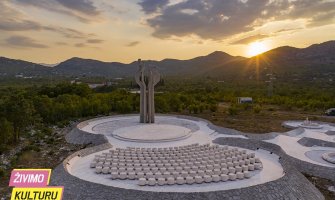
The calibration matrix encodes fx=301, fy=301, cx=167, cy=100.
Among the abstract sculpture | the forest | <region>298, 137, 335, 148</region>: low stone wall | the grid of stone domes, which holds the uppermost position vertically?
the abstract sculpture

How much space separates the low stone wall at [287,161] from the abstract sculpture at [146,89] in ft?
33.7

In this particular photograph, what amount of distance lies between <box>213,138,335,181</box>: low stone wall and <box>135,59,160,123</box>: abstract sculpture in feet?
33.7

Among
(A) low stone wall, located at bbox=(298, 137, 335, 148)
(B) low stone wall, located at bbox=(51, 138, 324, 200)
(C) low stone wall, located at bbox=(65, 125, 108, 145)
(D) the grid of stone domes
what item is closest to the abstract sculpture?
(C) low stone wall, located at bbox=(65, 125, 108, 145)

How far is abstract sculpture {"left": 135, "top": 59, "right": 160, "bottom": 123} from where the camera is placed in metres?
36.2

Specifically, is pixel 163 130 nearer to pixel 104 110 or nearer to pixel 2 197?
pixel 2 197

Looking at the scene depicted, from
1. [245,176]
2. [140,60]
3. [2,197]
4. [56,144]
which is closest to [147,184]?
[245,176]

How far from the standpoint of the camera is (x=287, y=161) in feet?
72.3

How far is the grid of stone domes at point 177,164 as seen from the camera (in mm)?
18859

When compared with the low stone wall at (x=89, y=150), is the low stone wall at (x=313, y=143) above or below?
below

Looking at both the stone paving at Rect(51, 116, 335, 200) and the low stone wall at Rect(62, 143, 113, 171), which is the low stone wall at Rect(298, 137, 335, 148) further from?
the low stone wall at Rect(62, 143, 113, 171)

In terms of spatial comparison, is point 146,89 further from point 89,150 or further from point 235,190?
point 235,190

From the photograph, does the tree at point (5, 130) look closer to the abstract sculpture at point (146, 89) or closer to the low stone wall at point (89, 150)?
the low stone wall at point (89, 150)

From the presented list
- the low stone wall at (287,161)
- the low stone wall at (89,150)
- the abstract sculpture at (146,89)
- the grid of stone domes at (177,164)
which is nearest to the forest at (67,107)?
the low stone wall at (89,150)

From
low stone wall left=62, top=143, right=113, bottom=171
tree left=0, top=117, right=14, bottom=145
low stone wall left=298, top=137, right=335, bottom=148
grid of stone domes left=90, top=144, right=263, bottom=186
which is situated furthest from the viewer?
tree left=0, top=117, right=14, bottom=145
